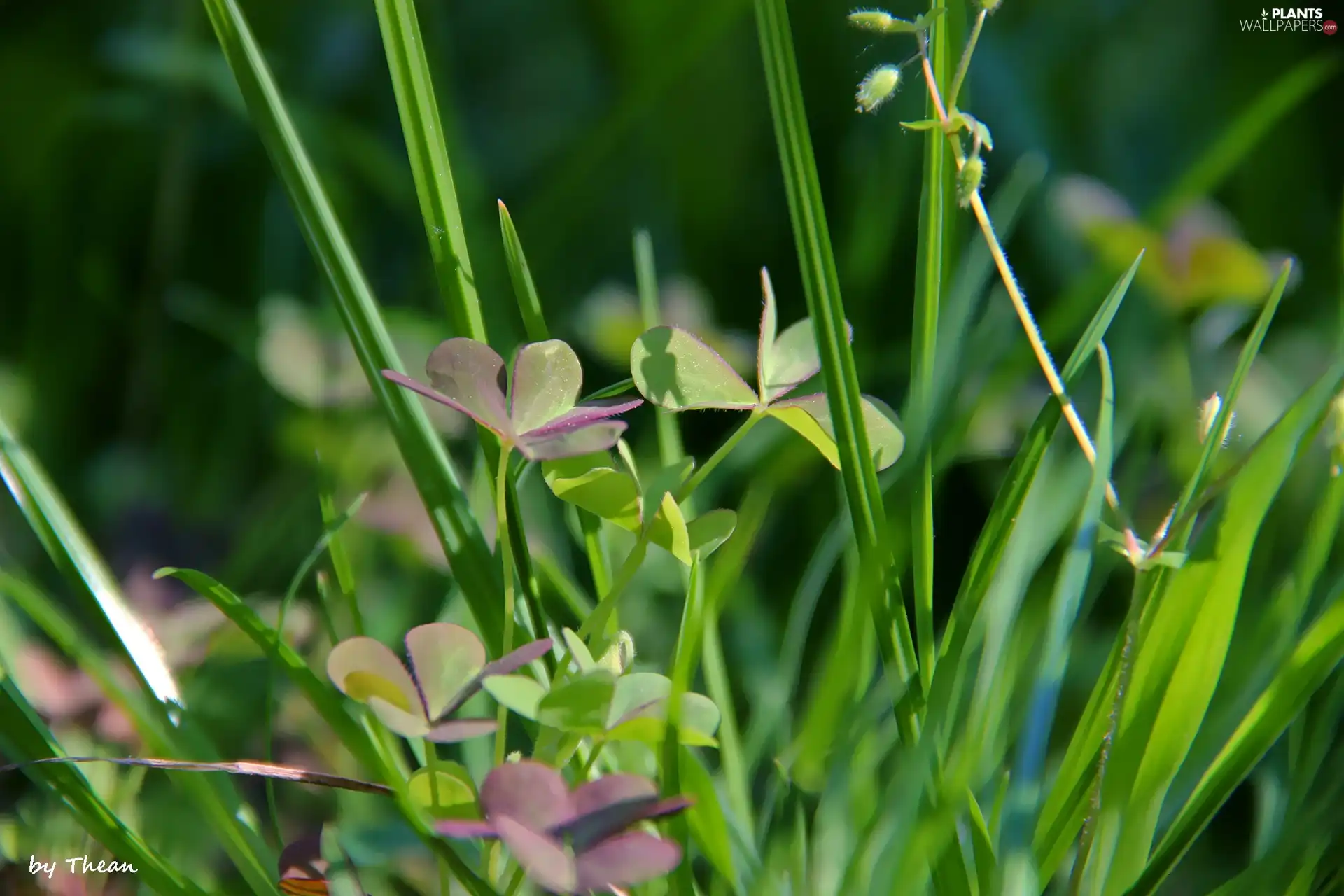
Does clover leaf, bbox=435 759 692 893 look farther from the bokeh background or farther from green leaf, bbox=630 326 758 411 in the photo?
the bokeh background

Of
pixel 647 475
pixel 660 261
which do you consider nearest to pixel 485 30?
pixel 660 261

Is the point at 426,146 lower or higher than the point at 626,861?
higher

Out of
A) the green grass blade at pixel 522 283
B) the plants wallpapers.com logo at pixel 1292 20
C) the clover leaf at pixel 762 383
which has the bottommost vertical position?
the clover leaf at pixel 762 383

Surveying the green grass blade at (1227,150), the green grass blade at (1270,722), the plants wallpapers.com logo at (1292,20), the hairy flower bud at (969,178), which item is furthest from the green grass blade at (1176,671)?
the plants wallpapers.com logo at (1292,20)

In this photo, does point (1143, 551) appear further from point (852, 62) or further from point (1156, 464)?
point (852, 62)

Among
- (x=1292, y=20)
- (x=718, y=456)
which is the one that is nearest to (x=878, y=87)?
(x=718, y=456)

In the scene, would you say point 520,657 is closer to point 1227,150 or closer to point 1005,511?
point 1005,511

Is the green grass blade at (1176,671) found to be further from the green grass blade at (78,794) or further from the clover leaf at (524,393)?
the green grass blade at (78,794)
